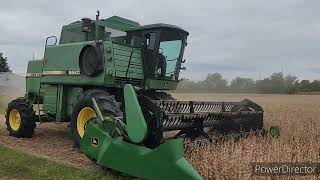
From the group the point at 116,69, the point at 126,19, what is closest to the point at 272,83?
the point at 126,19

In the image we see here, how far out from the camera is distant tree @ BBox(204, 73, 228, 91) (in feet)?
70.5

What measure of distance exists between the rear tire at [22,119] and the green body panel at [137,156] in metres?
3.64

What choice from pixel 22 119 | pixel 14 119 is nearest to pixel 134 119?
pixel 22 119

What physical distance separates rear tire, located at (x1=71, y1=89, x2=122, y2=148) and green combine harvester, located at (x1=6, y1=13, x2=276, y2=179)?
0.06 ft

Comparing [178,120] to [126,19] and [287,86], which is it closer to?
[126,19]

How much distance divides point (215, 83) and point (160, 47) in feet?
46.7

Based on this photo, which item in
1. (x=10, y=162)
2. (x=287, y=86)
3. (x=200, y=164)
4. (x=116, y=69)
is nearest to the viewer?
(x=200, y=164)

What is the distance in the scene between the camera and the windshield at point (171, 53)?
8945 millimetres

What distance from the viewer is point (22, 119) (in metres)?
9.51

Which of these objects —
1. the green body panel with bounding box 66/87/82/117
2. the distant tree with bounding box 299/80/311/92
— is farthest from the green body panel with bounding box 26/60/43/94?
the distant tree with bounding box 299/80/311/92

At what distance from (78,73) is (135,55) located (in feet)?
3.99

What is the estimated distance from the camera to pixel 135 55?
8.70 metres

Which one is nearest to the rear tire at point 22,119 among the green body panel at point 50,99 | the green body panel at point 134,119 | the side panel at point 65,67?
the green body panel at point 50,99

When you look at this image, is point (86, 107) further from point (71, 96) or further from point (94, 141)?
point (71, 96)
